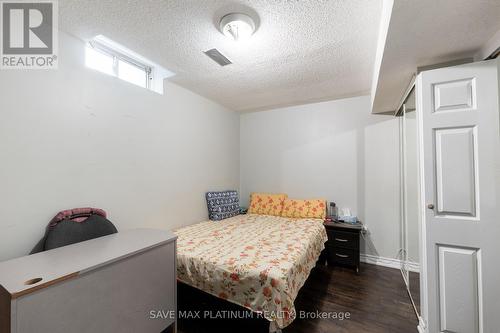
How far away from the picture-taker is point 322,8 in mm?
1481

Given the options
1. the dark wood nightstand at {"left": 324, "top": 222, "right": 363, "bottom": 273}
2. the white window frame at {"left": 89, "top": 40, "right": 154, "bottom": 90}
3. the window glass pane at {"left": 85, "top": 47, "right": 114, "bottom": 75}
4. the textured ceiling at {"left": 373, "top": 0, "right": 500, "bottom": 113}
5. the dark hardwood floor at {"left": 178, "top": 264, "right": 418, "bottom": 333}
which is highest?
the white window frame at {"left": 89, "top": 40, "right": 154, "bottom": 90}

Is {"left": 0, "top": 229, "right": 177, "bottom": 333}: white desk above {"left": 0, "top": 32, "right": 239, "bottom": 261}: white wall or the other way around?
the other way around

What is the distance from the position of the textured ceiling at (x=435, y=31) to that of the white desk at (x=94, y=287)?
85.6 inches

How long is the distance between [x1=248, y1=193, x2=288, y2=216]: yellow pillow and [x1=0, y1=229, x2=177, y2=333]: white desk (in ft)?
6.82

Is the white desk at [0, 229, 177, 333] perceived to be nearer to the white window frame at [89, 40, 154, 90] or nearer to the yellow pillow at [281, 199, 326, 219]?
the white window frame at [89, 40, 154, 90]

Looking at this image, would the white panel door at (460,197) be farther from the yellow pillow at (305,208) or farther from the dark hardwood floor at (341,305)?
the yellow pillow at (305,208)

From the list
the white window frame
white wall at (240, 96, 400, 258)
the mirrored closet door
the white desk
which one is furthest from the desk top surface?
white wall at (240, 96, 400, 258)

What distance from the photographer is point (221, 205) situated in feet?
11.0

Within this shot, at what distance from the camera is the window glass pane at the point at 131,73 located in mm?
2254

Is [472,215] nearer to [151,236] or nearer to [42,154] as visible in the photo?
[151,236]

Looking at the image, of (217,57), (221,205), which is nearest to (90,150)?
(217,57)

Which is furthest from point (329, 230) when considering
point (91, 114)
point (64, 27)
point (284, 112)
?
point (64, 27)

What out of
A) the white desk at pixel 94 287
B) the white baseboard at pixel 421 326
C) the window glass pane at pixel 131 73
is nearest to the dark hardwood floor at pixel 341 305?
the white baseboard at pixel 421 326

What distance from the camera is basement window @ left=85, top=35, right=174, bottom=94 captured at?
198 centimetres
